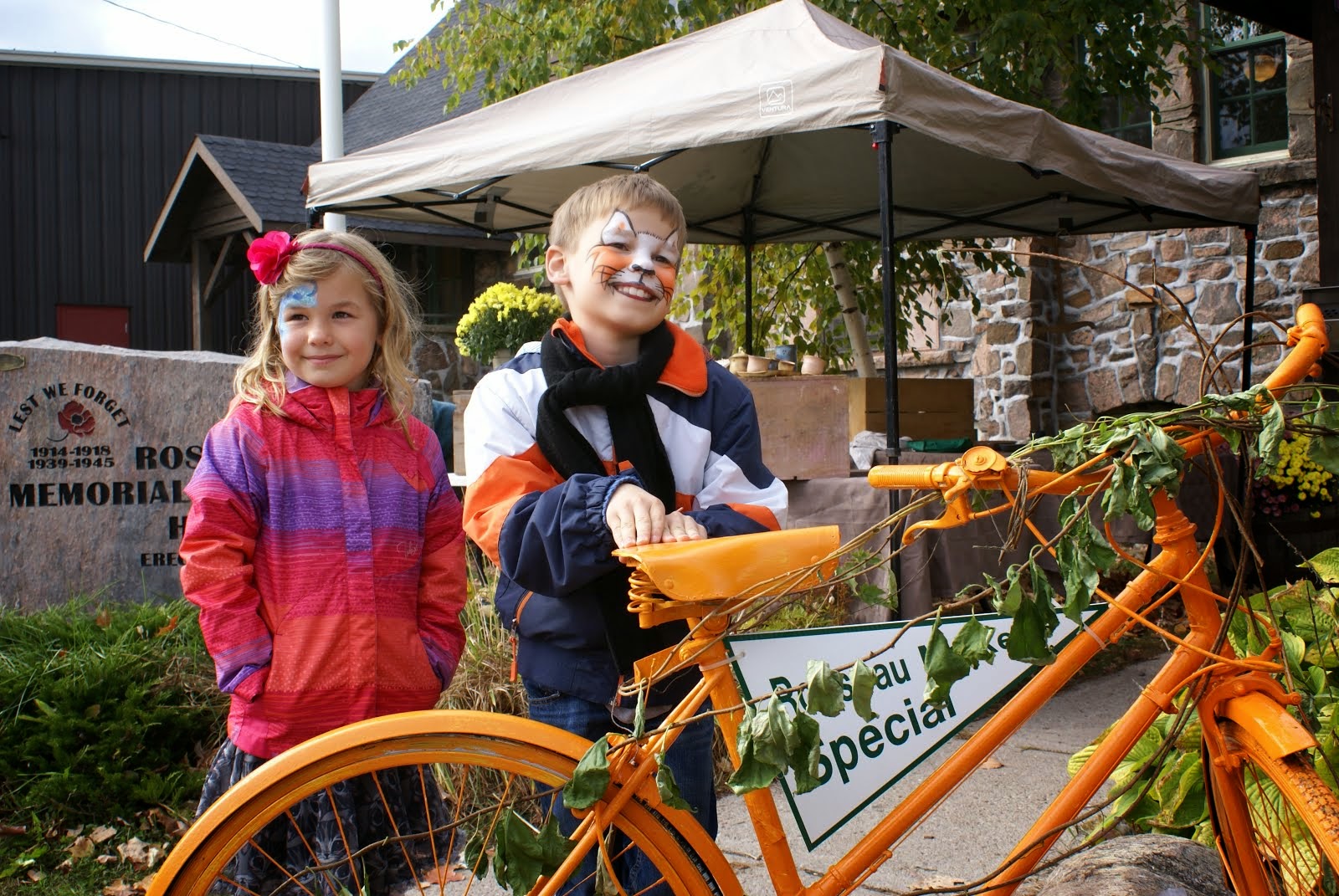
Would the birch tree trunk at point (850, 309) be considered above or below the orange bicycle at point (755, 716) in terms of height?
above

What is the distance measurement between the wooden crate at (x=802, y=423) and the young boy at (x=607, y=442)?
2.58 metres

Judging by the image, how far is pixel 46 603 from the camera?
4.47m

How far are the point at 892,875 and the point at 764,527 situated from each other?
153 centimetres

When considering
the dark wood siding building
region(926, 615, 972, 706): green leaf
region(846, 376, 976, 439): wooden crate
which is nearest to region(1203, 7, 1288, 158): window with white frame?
region(846, 376, 976, 439): wooden crate

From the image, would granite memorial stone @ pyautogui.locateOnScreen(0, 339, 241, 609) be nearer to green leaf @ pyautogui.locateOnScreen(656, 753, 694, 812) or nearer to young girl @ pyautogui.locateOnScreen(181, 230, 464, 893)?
young girl @ pyautogui.locateOnScreen(181, 230, 464, 893)

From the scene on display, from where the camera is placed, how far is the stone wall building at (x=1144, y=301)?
796 cm

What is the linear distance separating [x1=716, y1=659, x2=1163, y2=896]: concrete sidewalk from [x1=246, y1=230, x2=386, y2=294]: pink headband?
1.78 m

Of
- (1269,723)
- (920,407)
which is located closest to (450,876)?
(1269,723)

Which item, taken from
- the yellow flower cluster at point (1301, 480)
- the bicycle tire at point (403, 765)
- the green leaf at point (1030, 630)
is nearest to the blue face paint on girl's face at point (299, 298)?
the bicycle tire at point (403, 765)

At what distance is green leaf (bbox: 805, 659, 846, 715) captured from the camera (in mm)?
1283

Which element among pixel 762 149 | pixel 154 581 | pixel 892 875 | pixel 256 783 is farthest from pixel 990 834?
pixel 762 149

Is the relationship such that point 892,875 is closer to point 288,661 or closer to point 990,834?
point 990,834

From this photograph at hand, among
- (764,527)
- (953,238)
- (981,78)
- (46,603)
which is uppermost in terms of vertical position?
(981,78)

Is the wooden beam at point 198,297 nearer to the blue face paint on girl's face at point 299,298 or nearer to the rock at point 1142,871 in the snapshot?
the blue face paint on girl's face at point 299,298
